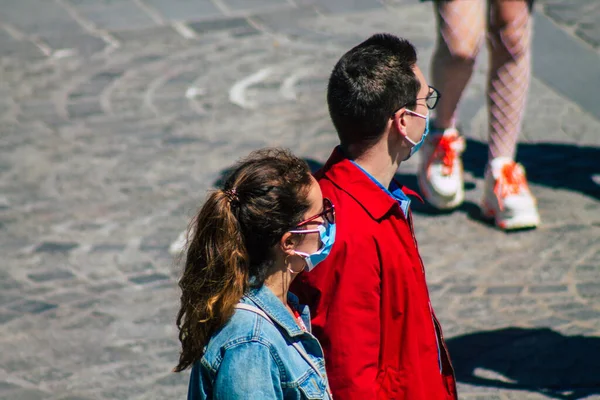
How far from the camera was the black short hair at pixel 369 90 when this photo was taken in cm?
275

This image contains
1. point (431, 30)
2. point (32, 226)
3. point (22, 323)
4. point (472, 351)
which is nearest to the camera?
point (472, 351)

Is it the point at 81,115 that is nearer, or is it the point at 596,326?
the point at 596,326

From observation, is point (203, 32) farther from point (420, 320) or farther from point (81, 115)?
point (420, 320)

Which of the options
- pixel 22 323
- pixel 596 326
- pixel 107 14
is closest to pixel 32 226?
pixel 22 323

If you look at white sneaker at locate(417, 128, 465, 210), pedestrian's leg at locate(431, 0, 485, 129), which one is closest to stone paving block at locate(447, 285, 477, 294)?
white sneaker at locate(417, 128, 465, 210)

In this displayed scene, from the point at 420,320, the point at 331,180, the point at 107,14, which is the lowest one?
the point at 107,14

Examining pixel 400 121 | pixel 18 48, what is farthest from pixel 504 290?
pixel 18 48

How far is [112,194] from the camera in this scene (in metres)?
5.95

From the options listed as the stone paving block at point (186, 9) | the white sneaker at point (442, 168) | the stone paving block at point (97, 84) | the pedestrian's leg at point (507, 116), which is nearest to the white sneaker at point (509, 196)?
the pedestrian's leg at point (507, 116)

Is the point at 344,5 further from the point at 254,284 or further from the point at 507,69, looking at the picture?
the point at 254,284

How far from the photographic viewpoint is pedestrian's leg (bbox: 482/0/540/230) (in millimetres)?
5051

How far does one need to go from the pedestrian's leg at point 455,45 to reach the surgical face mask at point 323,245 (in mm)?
2738

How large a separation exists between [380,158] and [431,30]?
5794mm

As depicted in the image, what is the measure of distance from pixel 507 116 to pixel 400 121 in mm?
2535
